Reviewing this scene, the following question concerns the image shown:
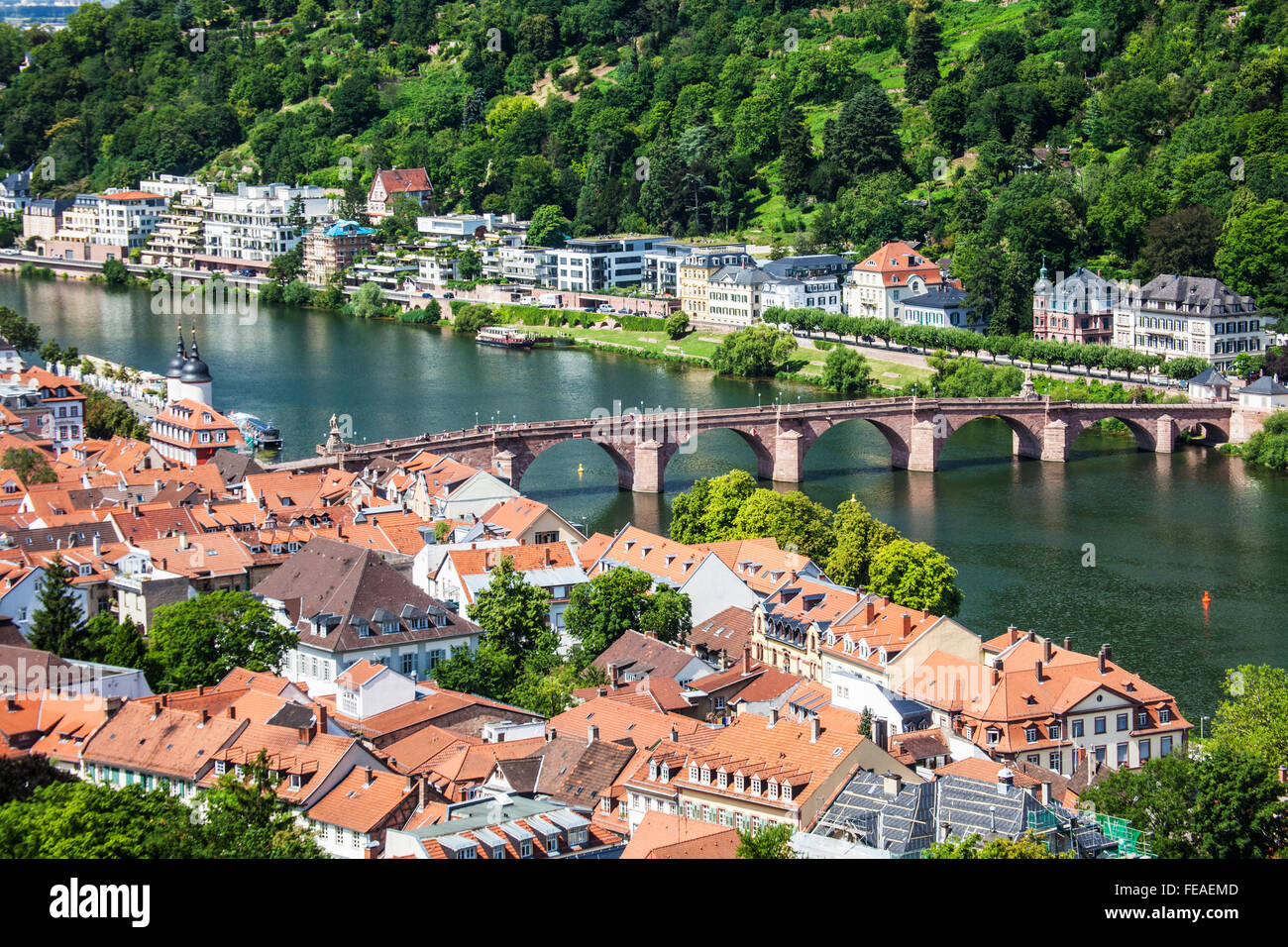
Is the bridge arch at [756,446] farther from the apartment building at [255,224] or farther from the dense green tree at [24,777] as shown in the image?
the apartment building at [255,224]

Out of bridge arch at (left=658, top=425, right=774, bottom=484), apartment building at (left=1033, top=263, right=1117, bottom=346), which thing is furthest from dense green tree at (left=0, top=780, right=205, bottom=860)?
apartment building at (left=1033, top=263, right=1117, bottom=346)

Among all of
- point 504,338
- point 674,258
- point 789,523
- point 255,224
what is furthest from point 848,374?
point 255,224

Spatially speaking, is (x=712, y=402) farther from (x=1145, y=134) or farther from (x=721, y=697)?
(x=721, y=697)

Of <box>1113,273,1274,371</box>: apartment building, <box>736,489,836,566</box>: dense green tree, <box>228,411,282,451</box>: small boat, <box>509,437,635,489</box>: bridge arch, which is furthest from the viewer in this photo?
<box>1113,273,1274,371</box>: apartment building

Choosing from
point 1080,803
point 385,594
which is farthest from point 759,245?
point 1080,803

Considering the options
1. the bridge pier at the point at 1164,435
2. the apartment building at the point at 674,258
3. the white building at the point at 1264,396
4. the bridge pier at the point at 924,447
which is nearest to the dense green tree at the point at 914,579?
the bridge pier at the point at 924,447

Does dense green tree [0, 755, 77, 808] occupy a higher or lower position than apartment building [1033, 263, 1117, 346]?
lower

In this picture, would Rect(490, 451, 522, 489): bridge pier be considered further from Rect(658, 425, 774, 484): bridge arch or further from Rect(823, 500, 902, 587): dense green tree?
Rect(823, 500, 902, 587): dense green tree
